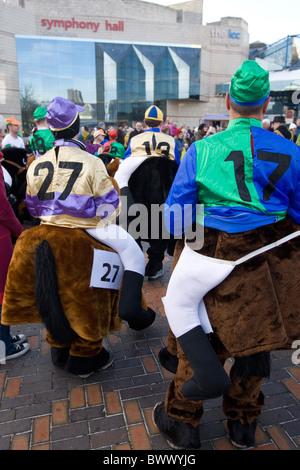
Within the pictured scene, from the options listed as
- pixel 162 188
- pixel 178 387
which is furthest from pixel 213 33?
pixel 178 387

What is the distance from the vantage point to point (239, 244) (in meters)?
1.64

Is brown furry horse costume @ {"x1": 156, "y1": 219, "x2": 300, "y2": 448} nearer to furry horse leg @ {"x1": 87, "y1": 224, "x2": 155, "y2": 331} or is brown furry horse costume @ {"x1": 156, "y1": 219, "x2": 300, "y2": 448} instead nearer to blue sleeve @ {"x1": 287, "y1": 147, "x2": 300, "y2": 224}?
blue sleeve @ {"x1": 287, "y1": 147, "x2": 300, "y2": 224}

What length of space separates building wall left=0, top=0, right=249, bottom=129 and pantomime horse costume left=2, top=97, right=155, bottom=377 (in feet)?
112

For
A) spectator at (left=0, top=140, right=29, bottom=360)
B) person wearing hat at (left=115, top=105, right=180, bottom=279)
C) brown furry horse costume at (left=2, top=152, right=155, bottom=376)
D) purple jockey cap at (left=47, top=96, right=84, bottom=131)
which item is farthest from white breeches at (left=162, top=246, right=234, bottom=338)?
person wearing hat at (left=115, top=105, right=180, bottom=279)

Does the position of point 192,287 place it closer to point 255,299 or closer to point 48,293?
point 255,299

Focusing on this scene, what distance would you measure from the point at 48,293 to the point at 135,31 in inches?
1637

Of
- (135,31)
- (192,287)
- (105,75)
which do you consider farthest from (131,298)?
(135,31)

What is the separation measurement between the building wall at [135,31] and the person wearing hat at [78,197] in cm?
3395

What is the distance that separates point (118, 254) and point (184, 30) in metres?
42.7

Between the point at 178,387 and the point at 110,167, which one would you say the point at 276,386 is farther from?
the point at 110,167

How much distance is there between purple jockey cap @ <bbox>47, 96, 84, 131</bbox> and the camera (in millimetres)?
2381

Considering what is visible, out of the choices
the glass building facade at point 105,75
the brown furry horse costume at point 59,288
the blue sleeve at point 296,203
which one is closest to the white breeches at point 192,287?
the blue sleeve at point 296,203
